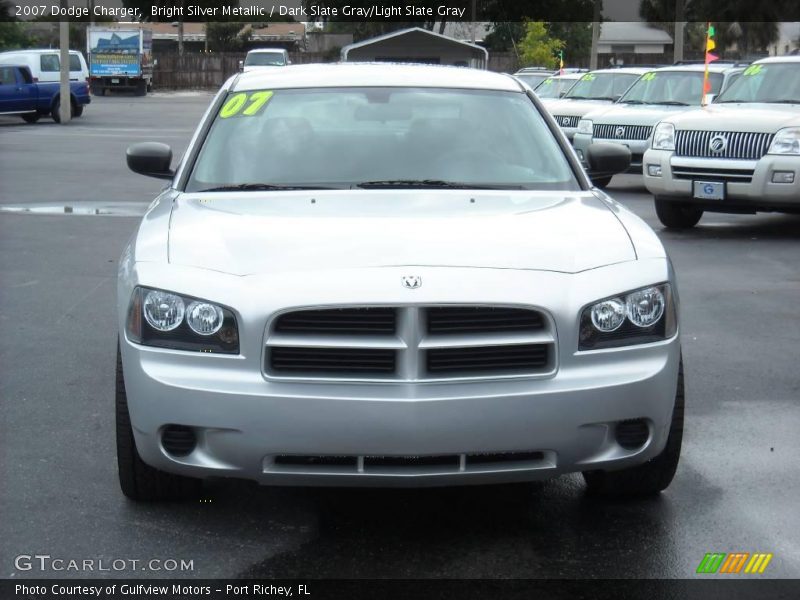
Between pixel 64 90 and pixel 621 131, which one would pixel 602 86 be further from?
pixel 64 90

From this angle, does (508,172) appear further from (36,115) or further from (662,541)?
(36,115)

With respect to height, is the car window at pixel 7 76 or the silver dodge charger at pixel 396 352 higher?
the silver dodge charger at pixel 396 352

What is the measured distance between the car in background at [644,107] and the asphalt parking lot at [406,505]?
930cm

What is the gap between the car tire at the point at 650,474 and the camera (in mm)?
4457

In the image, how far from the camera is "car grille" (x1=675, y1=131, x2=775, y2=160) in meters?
12.3

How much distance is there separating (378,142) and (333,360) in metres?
1.80

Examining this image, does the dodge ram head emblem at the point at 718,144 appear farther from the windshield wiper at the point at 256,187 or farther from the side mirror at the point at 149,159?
the windshield wiper at the point at 256,187

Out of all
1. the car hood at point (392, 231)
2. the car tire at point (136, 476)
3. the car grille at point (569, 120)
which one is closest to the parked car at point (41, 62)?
the car grille at point (569, 120)

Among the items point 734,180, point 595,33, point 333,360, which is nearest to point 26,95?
point 595,33

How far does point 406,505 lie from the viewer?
4.59 meters

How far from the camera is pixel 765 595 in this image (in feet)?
12.6

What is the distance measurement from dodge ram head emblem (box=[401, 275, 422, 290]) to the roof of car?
2023 millimetres

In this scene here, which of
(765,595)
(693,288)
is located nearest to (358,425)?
(765,595)

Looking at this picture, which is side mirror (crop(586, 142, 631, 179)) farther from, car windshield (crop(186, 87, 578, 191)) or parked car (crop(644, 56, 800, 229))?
parked car (crop(644, 56, 800, 229))
